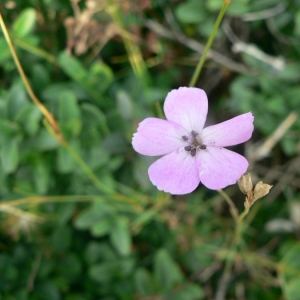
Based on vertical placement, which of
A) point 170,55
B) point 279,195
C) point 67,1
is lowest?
point 279,195

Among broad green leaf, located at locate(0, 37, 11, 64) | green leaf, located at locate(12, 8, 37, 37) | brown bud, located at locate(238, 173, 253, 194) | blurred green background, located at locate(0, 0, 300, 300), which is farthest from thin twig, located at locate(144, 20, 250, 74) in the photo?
brown bud, located at locate(238, 173, 253, 194)

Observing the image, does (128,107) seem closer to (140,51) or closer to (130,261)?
(140,51)

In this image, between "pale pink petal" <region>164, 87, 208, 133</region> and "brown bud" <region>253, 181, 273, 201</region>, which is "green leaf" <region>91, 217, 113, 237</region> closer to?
"pale pink petal" <region>164, 87, 208, 133</region>

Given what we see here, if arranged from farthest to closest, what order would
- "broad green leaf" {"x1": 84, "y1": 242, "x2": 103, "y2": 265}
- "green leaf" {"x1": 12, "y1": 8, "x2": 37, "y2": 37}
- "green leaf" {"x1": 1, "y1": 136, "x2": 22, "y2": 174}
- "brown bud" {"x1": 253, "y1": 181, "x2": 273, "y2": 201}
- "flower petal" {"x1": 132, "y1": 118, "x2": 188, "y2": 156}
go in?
1. "broad green leaf" {"x1": 84, "y1": 242, "x2": 103, "y2": 265}
2. "green leaf" {"x1": 12, "y1": 8, "x2": 37, "y2": 37}
3. "green leaf" {"x1": 1, "y1": 136, "x2": 22, "y2": 174}
4. "flower petal" {"x1": 132, "y1": 118, "x2": 188, "y2": 156}
5. "brown bud" {"x1": 253, "y1": 181, "x2": 273, "y2": 201}

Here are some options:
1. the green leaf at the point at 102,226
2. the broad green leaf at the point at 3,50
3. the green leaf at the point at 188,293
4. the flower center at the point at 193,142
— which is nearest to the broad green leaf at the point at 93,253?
the green leaf at the point at 102,226

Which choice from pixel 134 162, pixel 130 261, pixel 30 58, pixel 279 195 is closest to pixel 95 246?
pixel 130 261

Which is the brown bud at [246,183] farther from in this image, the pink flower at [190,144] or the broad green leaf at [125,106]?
the broad green leaf at [125,106]

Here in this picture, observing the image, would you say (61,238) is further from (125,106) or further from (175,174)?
(175,174)
